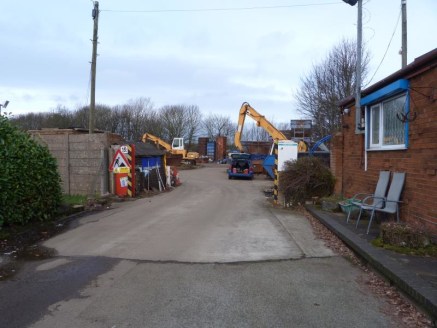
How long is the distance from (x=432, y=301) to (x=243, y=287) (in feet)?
6.85

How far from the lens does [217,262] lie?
650 cm

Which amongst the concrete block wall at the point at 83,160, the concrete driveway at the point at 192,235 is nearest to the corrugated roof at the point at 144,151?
the concrete block wall at the point at 83,160

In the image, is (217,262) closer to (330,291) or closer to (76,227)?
(330,291)

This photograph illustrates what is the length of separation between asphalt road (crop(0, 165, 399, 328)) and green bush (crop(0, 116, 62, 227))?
95cm

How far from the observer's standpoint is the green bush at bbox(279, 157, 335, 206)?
13227mm

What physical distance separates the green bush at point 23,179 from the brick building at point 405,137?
7.35 metres

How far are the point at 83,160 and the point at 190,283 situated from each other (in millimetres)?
12265

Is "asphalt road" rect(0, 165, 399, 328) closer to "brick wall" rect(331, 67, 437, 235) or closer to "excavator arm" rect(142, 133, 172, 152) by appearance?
"brick wall" rect(331, 67, 437, 235)

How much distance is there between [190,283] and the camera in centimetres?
540


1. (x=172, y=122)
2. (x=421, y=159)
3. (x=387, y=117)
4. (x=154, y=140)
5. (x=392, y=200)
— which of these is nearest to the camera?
(x=421, y=159)

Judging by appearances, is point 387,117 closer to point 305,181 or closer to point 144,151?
point 305,181

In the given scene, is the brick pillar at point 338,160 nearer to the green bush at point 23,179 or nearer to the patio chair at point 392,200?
the patio chair at point 392,200

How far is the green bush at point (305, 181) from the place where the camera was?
13.2 m

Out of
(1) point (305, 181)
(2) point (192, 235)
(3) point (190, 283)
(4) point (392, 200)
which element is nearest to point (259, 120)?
(1) point (305, 181)
